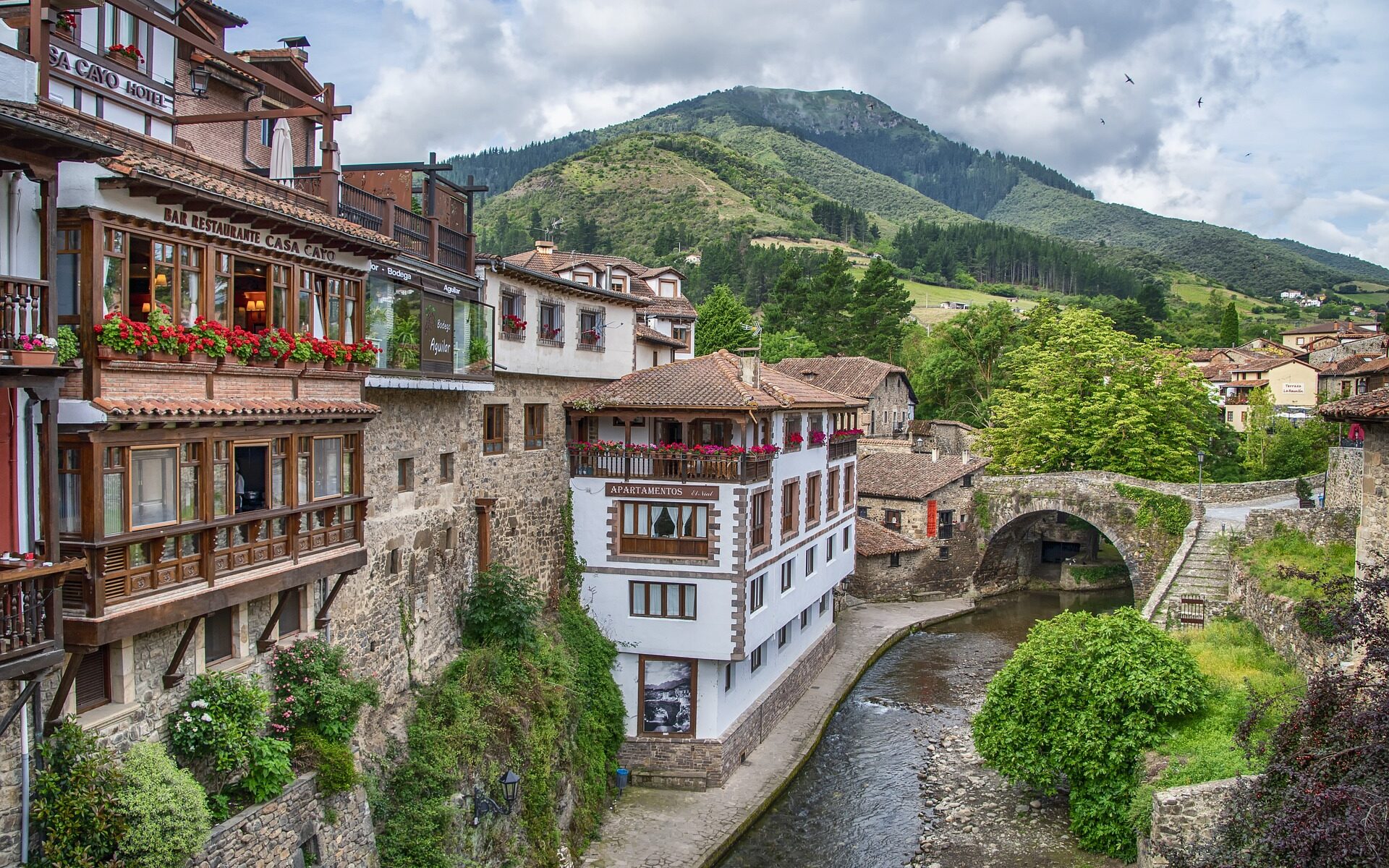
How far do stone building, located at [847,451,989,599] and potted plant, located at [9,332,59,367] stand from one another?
39500 millimetres

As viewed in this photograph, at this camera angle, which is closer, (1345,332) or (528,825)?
(528,825)

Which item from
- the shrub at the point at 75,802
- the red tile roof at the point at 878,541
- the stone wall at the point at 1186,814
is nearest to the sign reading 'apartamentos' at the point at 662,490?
the stone wall at the point at 1186,814

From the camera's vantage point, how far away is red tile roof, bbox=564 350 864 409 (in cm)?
2525

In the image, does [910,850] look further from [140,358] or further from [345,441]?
[140,358]

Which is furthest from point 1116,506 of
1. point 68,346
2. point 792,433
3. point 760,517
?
point 68,346

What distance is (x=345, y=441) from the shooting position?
15.1 meters

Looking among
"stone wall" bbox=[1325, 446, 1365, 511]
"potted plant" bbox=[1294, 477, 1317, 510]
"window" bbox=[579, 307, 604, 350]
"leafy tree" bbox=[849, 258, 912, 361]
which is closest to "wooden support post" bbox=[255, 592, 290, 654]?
"window" bbox=[579, 307, 604, 350]

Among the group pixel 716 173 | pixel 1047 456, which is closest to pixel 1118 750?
pixel 1047 456

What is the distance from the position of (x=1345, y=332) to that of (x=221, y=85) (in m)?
106

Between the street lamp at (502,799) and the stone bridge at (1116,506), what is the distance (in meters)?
30.3

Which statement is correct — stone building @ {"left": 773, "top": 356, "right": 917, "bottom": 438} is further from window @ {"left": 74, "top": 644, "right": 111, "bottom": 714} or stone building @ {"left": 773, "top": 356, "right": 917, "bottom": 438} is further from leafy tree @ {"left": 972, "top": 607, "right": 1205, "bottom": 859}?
window @ {"left": 74, "top": 644, "right": 111, "bottom": 714}

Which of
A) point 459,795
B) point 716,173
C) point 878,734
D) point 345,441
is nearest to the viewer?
point 345,441

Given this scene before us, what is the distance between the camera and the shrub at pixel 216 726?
12.5 meters

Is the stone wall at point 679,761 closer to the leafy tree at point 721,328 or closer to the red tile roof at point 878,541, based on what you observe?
the red tile roof at point 878,541
